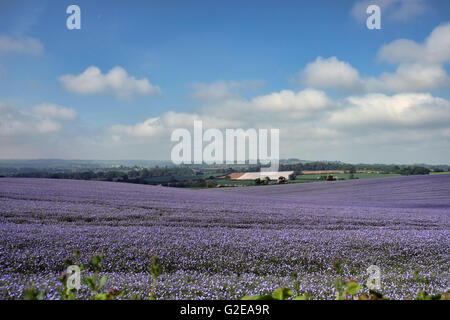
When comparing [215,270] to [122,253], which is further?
[122,253]

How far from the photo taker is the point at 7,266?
3.63m

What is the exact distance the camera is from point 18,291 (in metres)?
2.68

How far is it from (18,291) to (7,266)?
1.32 meters

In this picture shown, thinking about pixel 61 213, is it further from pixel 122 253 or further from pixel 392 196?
pixel 392 196
